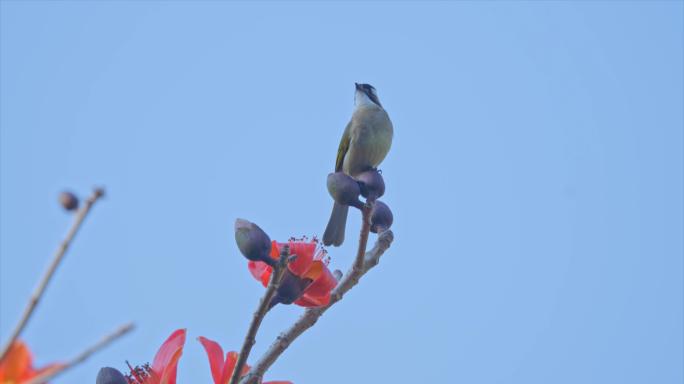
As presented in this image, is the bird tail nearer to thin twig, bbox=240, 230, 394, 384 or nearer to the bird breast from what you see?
the bird breast

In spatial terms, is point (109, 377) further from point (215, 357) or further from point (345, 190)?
point (345, 190)

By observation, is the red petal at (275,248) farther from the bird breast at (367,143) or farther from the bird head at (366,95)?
the bird head at (366,95)

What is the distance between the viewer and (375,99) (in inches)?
277

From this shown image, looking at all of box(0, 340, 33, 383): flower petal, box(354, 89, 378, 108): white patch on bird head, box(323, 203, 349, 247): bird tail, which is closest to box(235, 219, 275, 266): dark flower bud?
box(0, 340, 33, 383): flower petal

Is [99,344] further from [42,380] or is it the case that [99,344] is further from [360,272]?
[360,272]

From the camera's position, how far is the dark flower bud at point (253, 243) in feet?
6.68

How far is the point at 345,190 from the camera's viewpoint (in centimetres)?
258

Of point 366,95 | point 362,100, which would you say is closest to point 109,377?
point 362,100

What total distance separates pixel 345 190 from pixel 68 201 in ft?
5.57

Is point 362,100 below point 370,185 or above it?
above

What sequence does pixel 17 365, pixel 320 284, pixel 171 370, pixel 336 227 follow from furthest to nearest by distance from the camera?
pixel 336 227 < pixel 320 284 < pixel 171 370 < pixel 17 365

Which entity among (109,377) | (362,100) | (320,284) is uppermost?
(362,100)

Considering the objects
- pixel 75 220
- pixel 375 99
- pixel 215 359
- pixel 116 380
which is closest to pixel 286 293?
pixel 215 359

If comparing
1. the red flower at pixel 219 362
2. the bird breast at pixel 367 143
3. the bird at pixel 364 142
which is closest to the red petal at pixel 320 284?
the red flower at pixel 219 362
